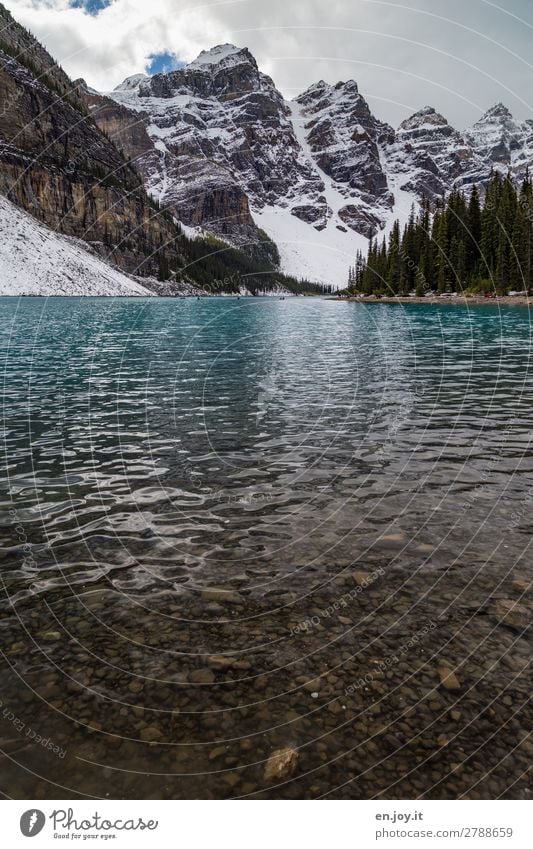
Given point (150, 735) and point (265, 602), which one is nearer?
point (150, 735)

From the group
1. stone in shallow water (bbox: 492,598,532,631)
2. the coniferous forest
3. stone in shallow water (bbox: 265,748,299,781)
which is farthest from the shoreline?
stone in shallow water (bbox: 265,748,299,781)

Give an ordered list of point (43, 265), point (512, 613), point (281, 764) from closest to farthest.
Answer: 1. point (281, 764)
2. point (512, 613)
3. point (43, 265)

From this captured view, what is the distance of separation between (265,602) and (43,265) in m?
166

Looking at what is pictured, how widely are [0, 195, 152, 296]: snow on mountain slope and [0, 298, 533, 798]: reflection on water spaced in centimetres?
14253

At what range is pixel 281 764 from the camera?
4.66 metres

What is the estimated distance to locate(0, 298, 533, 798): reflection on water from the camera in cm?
476

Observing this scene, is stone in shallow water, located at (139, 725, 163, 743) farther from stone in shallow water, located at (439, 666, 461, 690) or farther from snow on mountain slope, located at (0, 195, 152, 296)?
snow on mountain slope, located at (0, 195, 152, 296)

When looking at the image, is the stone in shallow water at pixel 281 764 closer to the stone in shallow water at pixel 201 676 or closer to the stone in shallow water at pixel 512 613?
the stone in shallow water at pixel 201 676

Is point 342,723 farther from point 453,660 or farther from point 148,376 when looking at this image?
point 148,376

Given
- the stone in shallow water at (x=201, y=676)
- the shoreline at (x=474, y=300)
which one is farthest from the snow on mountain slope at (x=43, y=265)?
the stone in shallow water at (x=201, y=676)

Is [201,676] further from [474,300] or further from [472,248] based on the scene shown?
[472,248]

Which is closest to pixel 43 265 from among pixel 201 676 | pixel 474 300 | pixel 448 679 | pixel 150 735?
pixel 474 300
